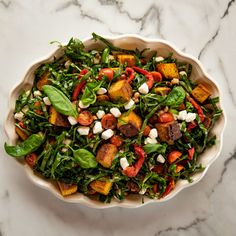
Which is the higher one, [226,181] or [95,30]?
[95,30]

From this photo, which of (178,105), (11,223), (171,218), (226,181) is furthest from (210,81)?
(11,223)

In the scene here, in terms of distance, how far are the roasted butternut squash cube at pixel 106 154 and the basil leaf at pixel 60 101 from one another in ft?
0.72

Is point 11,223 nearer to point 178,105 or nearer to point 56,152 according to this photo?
point 56,152

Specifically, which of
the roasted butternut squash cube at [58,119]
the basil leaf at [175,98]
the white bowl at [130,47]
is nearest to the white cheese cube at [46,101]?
the roasted butternut squash cube at [58,119]

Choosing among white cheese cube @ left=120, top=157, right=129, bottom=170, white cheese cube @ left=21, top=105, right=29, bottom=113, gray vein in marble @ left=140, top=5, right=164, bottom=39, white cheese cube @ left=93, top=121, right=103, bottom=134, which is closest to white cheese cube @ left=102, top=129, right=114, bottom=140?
white cheese cube @ left=93, top=121, right=103, bottom=134

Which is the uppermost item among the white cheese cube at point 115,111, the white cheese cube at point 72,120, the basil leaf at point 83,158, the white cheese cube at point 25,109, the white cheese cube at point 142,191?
the white cheese cube at point 115,111

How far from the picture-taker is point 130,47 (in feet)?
8.59

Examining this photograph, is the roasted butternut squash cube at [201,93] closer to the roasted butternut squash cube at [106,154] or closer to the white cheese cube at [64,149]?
the roasted butternut squash cube at [106,154]

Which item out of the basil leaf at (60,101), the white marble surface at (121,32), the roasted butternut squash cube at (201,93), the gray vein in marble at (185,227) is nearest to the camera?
the basil leaf at (60,101)

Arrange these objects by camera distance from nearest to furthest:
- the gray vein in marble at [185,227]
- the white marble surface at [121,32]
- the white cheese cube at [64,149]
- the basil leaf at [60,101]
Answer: the basil leaf at [60,101] → the white cheese cube at [64,149] → the white marble surface at [121,32] → the gray vein in marble at [185,227]

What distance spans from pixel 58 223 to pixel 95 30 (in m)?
1.13

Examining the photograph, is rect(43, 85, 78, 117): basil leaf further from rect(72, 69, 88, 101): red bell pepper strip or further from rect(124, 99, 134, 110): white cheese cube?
rect(124, 99, 134, 110): white cheese cube

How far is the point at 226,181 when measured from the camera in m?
2.88

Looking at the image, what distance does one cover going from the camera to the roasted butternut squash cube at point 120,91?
2.41 meters
